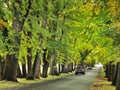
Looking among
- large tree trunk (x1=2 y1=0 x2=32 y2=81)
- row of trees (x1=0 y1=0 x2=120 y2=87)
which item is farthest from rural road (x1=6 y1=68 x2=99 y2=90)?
row of trees (x1=0 y1=0 x2=120 y2=87)

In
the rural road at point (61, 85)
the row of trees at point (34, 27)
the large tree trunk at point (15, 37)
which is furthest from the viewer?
the large tree trunk at point (15, 37)

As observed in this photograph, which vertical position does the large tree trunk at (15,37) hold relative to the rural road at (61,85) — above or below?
above

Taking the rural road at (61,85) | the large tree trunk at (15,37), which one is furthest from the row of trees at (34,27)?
the rural road at (61,85)

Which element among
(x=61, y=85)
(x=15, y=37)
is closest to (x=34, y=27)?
(x=15, y=37)

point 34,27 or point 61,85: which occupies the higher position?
point 34,27

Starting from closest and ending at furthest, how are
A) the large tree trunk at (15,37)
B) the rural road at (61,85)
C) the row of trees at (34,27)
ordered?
the rural road at (61,85) < the row of trees at (34,27) < the large tree trunk at (15,37)

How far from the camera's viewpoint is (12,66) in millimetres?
33750

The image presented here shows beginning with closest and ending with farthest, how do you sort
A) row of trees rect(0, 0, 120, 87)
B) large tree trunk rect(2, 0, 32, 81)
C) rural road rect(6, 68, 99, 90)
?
rural road rect(6, 68, 99, 90)
row of trees rect(0, 0, 120, 87)
large tree trunk rect(2, 0, 32, 81)

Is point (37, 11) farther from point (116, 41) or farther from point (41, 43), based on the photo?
point (116, 41)

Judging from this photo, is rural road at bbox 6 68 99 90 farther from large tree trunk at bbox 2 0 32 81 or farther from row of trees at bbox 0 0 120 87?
row of trees at bbox 0 0 120 87

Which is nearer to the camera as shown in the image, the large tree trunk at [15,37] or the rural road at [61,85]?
the rural road at [61,85]

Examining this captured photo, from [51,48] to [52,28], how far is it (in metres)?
7.22

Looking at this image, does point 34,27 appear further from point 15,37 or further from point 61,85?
point 61,85

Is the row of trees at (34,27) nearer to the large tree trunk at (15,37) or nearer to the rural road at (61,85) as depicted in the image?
the large tree trunk at (15,37)
